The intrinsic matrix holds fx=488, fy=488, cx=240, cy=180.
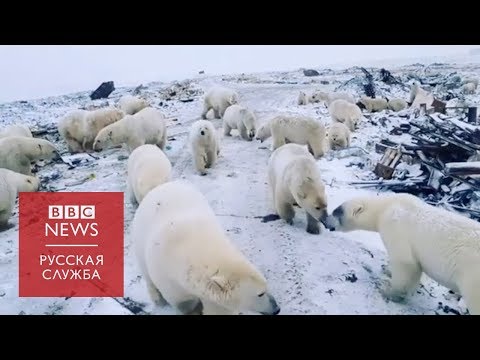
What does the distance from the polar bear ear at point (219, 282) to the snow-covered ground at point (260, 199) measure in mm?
586

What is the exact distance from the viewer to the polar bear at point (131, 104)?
386 cm

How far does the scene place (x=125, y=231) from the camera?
313 cm

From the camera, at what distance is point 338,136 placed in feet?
12.4

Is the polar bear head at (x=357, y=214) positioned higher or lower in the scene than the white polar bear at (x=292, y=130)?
lower

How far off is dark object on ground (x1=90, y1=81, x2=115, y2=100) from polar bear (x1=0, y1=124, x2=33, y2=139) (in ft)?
1.78

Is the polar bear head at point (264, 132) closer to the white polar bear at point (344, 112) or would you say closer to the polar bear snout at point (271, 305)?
the white polar bear at point (344, 112)

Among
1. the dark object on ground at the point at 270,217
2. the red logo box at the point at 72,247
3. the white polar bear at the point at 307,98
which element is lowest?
the red logo box at the point at 72,247

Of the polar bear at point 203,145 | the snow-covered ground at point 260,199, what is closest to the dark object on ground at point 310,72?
the snow-covered ground at point 260,199

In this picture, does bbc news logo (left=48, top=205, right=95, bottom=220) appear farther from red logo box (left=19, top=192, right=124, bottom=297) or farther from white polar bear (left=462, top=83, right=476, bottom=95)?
white polar bear (left=462, top=83, right=476, bottom=95)

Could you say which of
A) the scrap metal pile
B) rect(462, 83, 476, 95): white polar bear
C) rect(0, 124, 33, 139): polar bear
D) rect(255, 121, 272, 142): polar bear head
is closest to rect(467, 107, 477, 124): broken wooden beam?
the scrap metal pile
